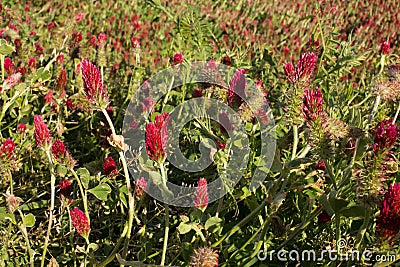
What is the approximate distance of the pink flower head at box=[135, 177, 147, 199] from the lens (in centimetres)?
142

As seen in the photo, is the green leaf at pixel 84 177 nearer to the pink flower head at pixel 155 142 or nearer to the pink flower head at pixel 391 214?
the pink flower head at pixel 155 142

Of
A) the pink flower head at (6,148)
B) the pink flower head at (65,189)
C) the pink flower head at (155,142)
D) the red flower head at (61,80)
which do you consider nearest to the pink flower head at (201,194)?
the pink flower head at (155,142)

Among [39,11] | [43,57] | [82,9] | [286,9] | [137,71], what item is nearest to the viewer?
[137,71]

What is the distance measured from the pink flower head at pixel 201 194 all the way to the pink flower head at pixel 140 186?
6.5 inches

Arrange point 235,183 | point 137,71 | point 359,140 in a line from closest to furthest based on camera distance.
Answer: point 359,140
point 235,183
point 137,71

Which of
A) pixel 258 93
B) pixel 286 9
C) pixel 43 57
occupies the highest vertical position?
pixel 258 93

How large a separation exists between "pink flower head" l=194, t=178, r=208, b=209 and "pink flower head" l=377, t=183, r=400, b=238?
1.51 feet

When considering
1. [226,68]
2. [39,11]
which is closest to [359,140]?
[226,68]

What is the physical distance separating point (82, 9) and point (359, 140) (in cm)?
354

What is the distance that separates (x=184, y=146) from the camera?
2.02 meters

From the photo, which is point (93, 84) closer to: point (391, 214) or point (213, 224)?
point (213, 224)

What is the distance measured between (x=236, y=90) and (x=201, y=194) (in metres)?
0.33

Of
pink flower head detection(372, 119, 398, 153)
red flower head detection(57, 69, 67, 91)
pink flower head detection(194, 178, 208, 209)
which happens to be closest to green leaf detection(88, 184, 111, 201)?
pink flower head detection(194, 178, 208, 209)

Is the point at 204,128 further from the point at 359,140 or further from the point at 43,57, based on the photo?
the point at 43,57
